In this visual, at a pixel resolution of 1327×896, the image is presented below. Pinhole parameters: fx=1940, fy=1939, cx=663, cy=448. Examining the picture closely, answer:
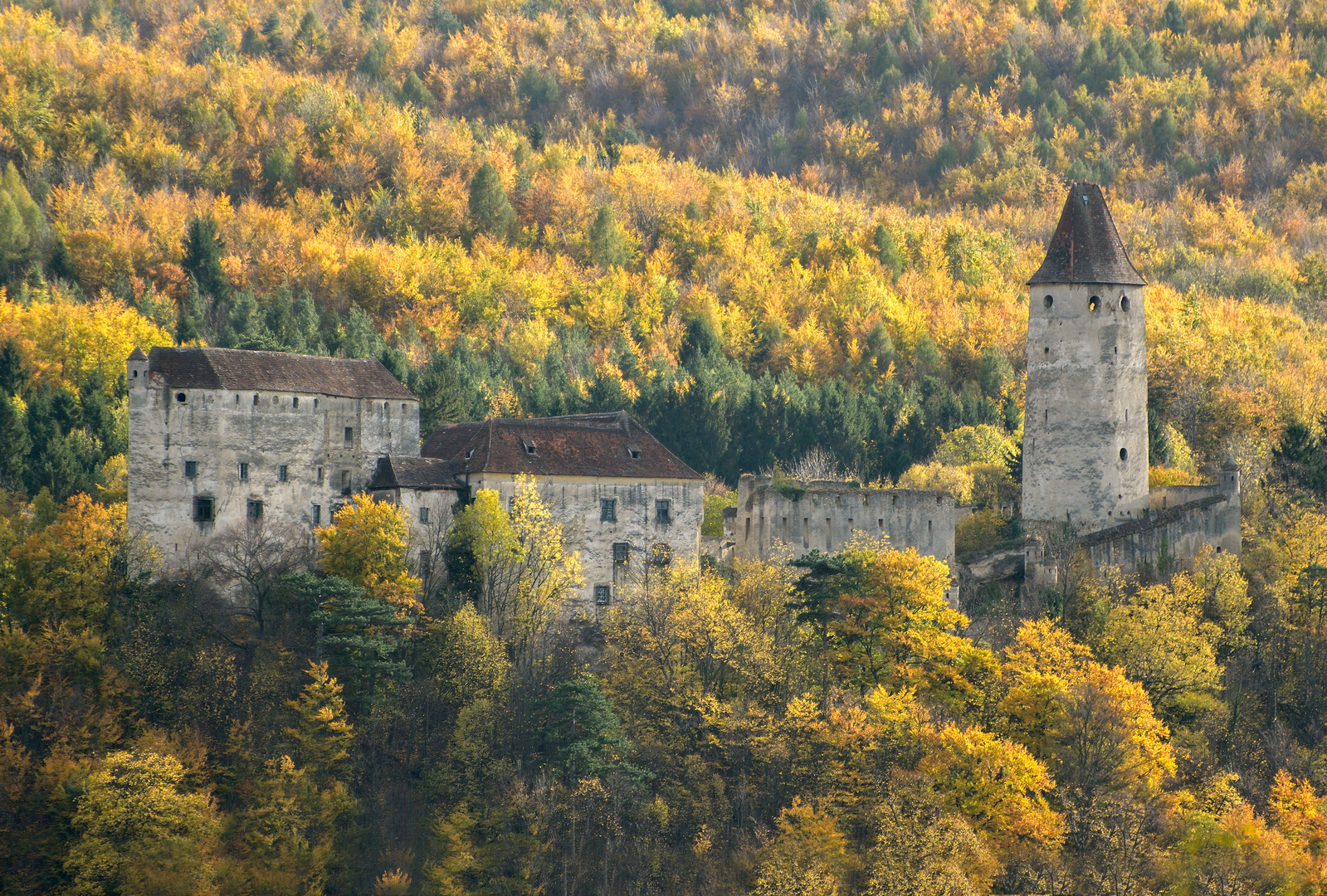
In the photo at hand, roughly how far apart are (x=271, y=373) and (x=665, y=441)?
2573 cm

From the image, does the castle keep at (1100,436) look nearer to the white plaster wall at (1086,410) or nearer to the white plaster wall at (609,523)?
the white plaster wall at (1086,410)

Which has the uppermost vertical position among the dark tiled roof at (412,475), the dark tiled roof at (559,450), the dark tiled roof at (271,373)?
the dark tiled roof at (271,373)

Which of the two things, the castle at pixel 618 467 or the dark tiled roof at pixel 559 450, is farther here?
the dark tiled roof at pixel 559 450

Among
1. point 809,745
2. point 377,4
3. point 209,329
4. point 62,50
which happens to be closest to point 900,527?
point 809,745

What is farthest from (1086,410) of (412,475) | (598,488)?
(412,475)

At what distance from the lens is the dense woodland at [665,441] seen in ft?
194

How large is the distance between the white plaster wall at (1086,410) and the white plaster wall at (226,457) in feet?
78.3

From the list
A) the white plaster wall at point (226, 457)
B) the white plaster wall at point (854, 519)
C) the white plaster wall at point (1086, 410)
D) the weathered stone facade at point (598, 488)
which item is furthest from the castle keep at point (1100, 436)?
the white plaster wall at point (226, 457)

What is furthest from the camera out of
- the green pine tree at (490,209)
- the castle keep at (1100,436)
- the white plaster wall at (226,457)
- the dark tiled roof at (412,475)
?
the green pine tree at (490,209)

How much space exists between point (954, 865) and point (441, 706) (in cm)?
1742

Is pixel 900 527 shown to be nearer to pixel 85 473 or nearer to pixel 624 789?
pixel 624 789

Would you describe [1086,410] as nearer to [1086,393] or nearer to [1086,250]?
[1086,393]

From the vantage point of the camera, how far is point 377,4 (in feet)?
558

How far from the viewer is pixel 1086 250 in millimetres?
71125
